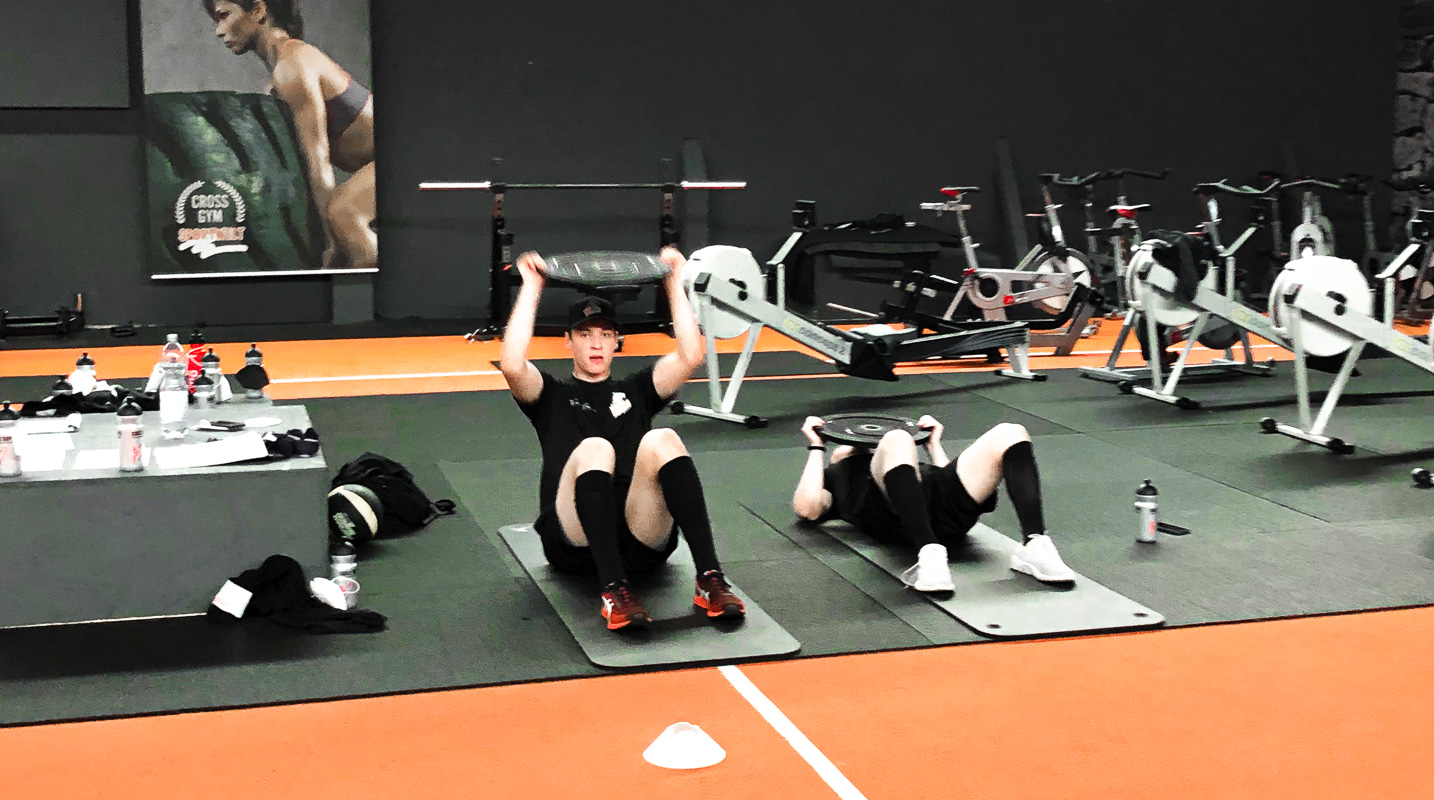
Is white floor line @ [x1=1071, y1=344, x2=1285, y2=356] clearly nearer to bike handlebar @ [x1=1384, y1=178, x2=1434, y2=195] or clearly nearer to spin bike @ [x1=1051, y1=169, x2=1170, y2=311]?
spin bike @ [x1=1051, y1=169, x2=1170, y2=311]

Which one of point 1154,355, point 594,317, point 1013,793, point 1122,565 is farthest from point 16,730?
point 1154,355

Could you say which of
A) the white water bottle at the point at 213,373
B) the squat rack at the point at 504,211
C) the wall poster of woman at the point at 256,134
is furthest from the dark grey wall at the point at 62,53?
the white water bottle at the point at 213,373

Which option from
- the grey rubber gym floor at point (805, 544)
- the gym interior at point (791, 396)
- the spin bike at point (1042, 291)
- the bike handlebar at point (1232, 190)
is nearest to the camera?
the gym interior at point (791, 396)

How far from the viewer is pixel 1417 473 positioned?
548cm

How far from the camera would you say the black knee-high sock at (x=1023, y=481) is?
4.11m

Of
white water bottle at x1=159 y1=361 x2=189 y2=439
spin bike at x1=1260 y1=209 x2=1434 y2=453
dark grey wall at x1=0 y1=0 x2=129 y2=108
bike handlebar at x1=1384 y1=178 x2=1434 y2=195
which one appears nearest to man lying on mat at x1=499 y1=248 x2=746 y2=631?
white water bottle at x1=159 y1=361 x2=189 y2=439

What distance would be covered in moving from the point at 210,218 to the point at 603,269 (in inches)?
252

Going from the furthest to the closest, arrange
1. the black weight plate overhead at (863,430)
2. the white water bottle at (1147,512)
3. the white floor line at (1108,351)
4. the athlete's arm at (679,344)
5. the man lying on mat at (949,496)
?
the white floor line at (1108,351)
the white water bottle at (1147,512)
the black weight plate overhead at (863,430)
the man lying on mat at (949,496)
the athlete's arm at (679,344)

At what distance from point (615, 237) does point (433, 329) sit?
4.98ft

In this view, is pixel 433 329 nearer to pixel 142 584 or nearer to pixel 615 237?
pixel 615 237

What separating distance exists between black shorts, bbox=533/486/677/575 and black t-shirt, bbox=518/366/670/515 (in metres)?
0.08

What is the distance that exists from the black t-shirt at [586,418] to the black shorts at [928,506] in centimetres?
85

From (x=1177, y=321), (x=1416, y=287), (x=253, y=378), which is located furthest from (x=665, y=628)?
(x=1416, y=287)

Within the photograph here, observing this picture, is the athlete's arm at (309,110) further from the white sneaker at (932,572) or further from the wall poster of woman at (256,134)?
the white sneaker at (932,572)
